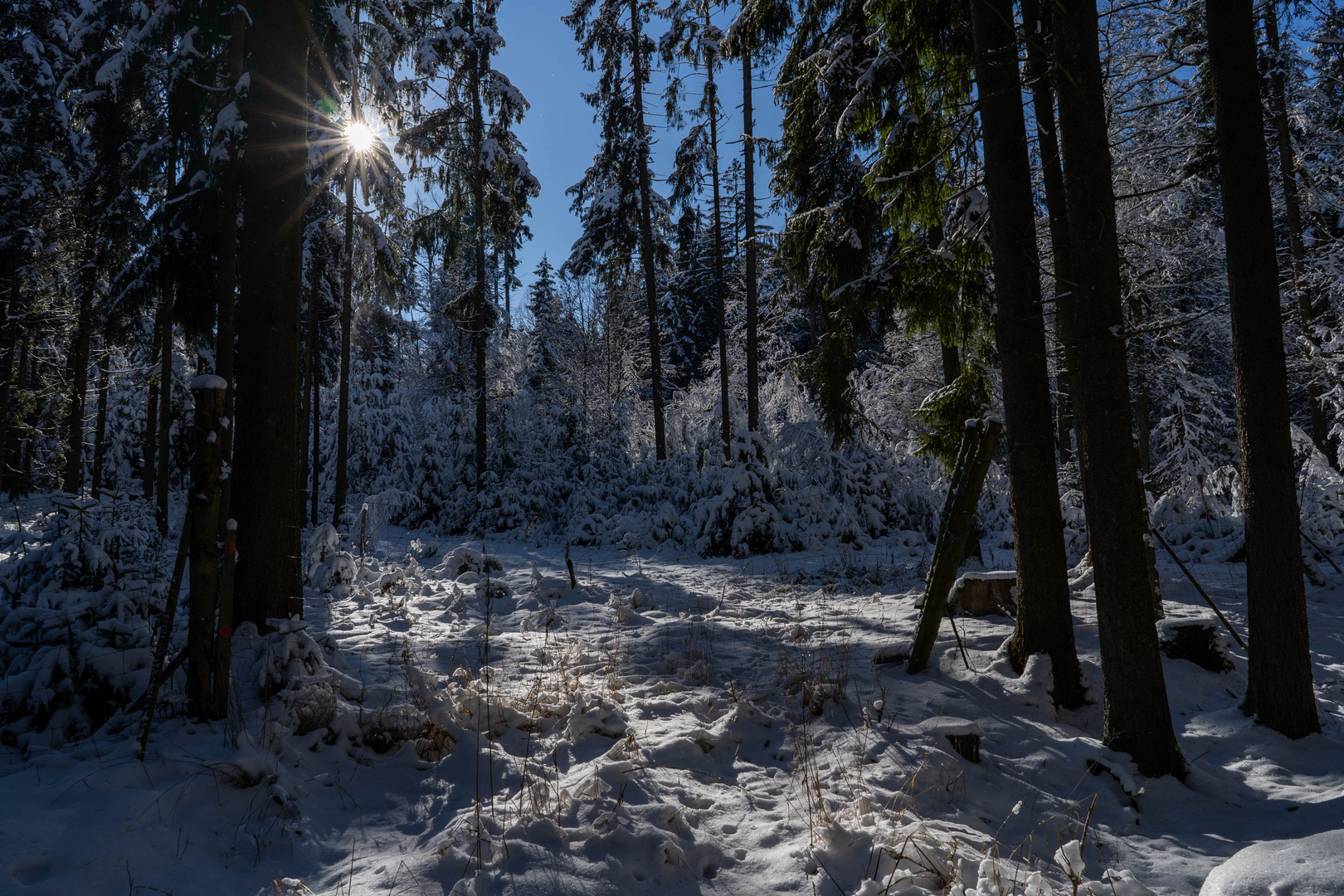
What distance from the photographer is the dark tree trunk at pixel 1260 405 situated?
4152mm

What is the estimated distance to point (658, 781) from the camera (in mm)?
3586

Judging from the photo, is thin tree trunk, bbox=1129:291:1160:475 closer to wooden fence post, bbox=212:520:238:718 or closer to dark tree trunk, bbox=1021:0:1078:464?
dark tree trunk, bbox=1021:0:1078:464

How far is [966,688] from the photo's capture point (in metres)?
4.78

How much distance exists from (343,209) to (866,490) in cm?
1345

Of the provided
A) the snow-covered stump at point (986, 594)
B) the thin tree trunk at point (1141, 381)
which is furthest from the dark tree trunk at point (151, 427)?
the thin tree trunk at point (1141, 381)

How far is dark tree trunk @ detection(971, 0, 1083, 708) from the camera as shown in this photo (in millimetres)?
4789

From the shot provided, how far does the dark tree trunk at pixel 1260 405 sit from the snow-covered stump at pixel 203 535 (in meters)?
6.48

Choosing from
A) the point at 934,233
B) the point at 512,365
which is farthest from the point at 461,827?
the point at 512,365

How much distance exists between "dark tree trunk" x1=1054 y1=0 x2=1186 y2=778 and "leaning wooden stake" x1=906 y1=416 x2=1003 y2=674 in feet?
3.63

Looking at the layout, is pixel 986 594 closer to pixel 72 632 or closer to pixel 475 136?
pixel 72 632

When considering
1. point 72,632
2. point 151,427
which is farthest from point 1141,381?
point 151,427

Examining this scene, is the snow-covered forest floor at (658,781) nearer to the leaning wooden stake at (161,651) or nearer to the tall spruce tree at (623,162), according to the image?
the leaning wooden stake at (161,651)

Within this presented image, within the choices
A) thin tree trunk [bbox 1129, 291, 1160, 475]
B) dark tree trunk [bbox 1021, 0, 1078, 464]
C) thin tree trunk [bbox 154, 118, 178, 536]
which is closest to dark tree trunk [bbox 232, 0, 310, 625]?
thin tree trunk [bbox 154, 118, 178, 536]

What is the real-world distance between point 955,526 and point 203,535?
527 cm
